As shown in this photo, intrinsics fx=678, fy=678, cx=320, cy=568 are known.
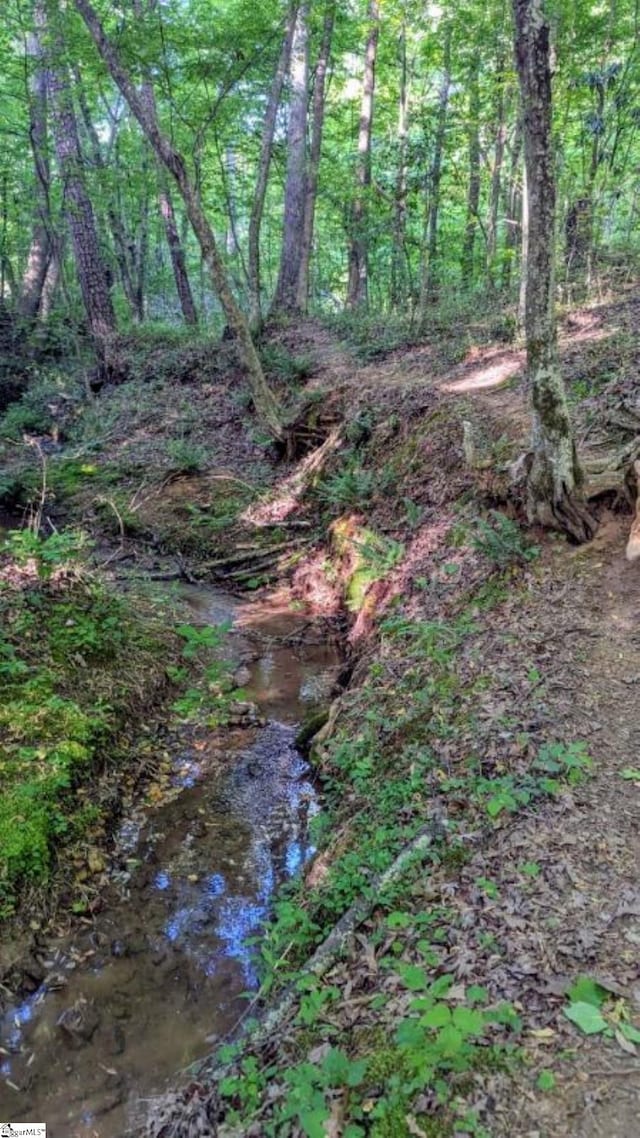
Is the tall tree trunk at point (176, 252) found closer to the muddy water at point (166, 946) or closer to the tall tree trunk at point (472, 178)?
the tall tree trunk at point (472, 178)

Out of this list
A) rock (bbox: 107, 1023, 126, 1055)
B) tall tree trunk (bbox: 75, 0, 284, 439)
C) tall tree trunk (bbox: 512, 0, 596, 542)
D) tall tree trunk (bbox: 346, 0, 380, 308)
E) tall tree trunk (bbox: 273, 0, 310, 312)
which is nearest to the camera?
rock (bbox: 107, 1023, 126, 1055)

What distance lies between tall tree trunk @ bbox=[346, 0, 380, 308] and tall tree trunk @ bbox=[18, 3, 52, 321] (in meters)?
7.13

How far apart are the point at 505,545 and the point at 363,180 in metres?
13.7

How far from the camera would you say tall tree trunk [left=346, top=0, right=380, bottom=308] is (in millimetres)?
16172

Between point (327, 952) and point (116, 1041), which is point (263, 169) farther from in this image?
point (116, 1041)

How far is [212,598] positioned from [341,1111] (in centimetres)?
695

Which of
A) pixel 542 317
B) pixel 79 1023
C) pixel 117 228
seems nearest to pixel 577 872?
pixel 79 1023

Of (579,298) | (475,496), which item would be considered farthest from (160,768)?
(579,298)

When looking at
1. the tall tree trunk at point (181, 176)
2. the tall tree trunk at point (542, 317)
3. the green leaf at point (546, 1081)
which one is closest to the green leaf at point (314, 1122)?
the green leaf at point (546, 1081)

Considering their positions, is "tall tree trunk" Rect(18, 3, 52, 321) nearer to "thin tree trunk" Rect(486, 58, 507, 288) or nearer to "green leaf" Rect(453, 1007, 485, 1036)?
"thin tree trunk" Rect(486, 58, 507, 288)

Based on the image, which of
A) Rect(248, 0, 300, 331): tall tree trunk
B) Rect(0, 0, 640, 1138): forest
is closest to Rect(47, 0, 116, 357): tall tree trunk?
Rect(0, 0, 640, 1138): forest

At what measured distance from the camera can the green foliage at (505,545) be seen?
6.05 meters

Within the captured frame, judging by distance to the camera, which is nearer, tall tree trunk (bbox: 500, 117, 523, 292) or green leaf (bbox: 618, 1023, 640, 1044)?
green leaf (bbox: 618, 1023, 640, 1044)

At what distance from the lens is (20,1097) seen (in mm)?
3238
